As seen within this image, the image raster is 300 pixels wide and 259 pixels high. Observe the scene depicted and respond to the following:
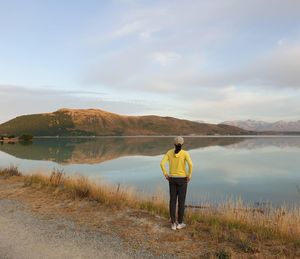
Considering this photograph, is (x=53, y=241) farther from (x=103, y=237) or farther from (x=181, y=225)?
(x=181, y=225)

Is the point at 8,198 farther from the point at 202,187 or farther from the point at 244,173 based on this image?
the point at 244,173

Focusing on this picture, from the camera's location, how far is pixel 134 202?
11547mm

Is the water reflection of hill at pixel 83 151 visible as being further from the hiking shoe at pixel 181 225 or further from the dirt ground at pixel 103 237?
the hiking shoe at pixel 181 225

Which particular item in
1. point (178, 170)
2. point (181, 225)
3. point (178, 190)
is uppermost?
point (178, 170)

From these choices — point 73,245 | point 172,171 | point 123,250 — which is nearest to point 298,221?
point 172,171

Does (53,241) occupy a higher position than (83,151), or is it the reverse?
(53,241)

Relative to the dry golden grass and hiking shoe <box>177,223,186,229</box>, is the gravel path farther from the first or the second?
the dry golden grass

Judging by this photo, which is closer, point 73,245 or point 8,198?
point 73,245

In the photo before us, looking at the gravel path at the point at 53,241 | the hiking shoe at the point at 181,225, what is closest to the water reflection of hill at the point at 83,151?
the gravel path at the point at 53,241

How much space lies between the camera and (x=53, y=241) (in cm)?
755

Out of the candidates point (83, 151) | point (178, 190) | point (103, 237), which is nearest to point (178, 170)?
point (178, 190)

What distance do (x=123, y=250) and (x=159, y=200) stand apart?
4893 mm

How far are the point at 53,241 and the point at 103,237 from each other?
1075 millimetres

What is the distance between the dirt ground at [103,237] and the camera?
6797 mm
